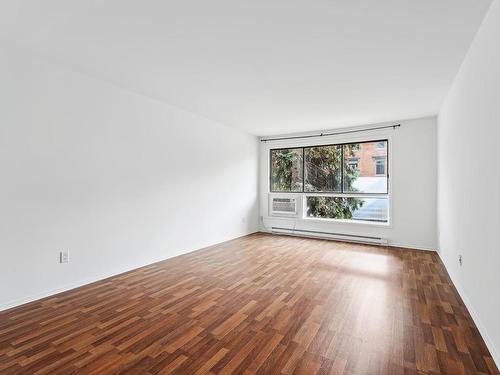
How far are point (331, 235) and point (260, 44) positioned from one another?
4345 millimetres

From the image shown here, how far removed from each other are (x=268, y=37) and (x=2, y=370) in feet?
9.90

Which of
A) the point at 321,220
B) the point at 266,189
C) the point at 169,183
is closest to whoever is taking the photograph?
the point at 169,183

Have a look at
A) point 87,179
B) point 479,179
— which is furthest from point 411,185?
point 87,179

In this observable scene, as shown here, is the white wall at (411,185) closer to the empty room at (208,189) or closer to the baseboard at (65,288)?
the empty room at (208,189)

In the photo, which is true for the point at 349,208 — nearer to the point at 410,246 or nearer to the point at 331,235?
the point at 331,235

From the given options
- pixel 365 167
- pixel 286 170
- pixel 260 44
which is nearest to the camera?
pixel 260 44

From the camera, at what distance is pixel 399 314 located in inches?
93.7

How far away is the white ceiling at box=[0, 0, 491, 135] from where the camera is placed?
192cm

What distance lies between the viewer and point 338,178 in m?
5.76

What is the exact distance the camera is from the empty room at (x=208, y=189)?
186cm

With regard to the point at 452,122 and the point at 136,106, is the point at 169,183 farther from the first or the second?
the point at 452,122

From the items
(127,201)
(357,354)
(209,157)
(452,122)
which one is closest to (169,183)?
(127,201)

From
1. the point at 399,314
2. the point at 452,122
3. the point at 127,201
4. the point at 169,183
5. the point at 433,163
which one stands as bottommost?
the point at 399,314

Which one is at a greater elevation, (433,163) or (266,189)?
(433,163)
